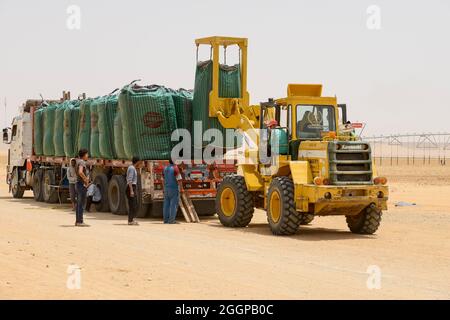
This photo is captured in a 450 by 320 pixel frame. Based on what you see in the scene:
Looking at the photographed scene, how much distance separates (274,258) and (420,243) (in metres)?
3.95

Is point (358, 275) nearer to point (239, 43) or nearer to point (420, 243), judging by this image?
point (420, 243)

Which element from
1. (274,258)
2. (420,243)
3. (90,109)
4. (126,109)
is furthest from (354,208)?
(90,109)

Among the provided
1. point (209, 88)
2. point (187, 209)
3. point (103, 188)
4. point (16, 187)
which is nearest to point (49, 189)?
point (16, 187)

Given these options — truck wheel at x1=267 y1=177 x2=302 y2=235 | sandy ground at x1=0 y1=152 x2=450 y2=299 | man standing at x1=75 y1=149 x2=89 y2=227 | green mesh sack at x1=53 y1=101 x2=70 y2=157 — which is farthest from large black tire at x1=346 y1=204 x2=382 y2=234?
green mesh sack at x1=53 y1=101 x2=70 y2=157

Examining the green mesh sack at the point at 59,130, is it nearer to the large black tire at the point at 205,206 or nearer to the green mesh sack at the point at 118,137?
the green mesh sack at the point at 118,137

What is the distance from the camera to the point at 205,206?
22.6 m

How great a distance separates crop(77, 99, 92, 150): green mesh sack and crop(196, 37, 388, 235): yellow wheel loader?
6.92 m

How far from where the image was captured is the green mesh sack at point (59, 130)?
1100 inches

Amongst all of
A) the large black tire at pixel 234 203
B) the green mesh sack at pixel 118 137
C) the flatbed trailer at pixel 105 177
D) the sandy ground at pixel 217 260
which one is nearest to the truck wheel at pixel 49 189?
the flatbed trailer at pixel 105 177

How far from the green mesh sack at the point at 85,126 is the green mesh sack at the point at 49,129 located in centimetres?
300

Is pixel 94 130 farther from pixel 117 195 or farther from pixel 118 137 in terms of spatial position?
pixel 117 195

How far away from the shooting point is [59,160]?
27.9 meters

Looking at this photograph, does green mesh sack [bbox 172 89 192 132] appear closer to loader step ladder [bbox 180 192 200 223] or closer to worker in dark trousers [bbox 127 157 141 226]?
loader step ladder [bbox 180 192 200 223]

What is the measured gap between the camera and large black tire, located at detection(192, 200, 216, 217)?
73.6 ft
